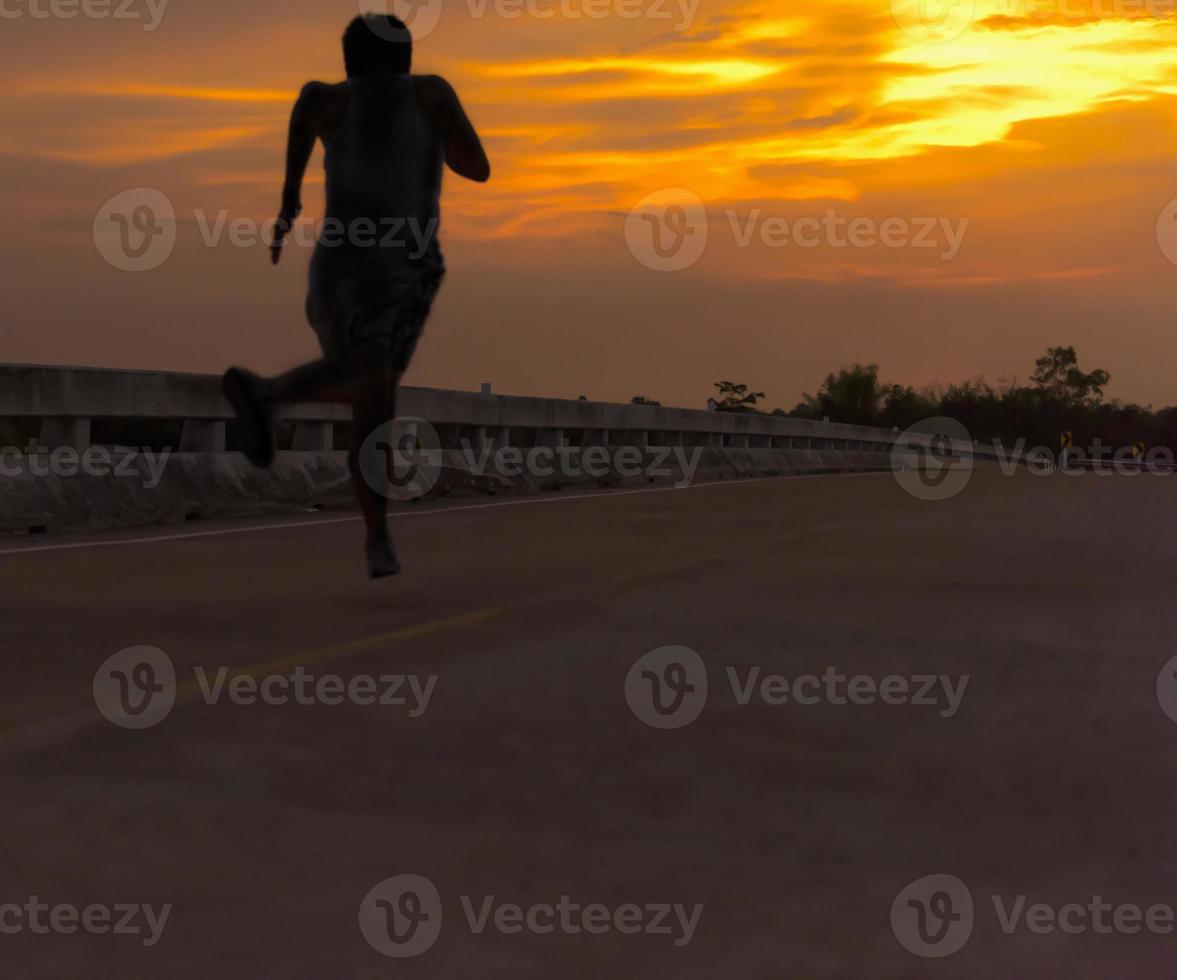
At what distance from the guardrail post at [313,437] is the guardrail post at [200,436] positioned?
5.78 ft

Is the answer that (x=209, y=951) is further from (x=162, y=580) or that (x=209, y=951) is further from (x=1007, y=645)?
(x=162, y=580)

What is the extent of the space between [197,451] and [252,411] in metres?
7.17

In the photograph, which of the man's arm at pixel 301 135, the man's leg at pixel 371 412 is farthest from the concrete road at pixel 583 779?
the man's arm at pixel 301 135

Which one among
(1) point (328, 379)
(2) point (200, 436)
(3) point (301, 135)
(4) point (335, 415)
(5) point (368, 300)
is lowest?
(2) point (200, 436)

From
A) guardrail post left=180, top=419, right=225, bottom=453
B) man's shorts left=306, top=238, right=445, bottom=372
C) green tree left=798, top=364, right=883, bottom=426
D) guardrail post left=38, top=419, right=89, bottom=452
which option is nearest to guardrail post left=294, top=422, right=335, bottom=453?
guardrail post left=180, top=419, right=225, bottom=453

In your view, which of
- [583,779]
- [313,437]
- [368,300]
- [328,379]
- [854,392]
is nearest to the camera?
[583,779]

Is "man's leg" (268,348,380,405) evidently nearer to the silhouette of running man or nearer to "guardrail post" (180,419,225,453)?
the silhouette of running man

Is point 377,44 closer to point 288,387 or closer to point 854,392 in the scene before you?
point 288,387

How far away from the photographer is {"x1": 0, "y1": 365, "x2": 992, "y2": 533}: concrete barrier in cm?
1219

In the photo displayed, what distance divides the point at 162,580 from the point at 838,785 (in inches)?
201

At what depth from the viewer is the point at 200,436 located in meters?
14.3

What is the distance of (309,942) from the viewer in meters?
3.35

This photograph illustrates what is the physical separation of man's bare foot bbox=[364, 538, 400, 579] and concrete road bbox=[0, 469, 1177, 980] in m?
0.18

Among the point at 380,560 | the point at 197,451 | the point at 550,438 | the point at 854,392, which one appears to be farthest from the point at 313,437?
the point at 854,392
